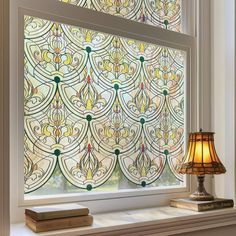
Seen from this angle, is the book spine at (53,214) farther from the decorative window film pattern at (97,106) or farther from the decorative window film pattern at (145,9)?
the decorative window film pattern at (145,9)

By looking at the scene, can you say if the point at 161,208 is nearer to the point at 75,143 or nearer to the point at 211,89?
the point at 75,143

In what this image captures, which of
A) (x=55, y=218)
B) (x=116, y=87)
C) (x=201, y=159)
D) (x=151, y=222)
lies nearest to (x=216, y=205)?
(x=201, y=159)

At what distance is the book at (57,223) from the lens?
131 centimetres

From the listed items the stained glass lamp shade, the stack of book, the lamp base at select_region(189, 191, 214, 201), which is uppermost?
the stained glass lamp shade

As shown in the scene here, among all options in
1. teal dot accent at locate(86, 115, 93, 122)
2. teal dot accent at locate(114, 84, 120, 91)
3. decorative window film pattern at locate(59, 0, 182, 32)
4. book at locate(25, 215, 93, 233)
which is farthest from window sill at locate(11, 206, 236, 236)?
decorative window film pattern at locate(59, 0, 182, 32)

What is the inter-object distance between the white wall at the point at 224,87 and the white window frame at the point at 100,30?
12 centimetres

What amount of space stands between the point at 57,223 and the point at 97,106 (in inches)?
22.5

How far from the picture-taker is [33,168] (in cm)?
151

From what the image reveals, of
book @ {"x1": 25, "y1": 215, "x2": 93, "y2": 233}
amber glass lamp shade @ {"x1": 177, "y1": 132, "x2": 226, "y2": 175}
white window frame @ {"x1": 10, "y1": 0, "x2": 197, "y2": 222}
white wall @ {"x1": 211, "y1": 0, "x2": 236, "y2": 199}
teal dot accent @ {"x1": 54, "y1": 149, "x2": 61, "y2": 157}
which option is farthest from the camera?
white wall @ {"x1": 211, "y1": 0, "x2": 236, "y2": 199}

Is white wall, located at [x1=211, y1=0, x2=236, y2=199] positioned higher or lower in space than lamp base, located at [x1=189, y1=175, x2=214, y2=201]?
higher

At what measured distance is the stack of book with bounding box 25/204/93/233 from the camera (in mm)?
1312

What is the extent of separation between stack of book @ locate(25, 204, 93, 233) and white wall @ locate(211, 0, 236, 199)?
90 cm

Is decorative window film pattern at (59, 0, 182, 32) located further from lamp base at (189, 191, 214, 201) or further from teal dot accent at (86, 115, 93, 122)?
lamp base at (189, 191, 214, 201)

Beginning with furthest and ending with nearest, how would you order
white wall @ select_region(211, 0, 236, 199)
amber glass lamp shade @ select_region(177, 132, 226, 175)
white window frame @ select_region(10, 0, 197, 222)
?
white wall @ select_region(211, 0, 236, 199) < amber glass lamp shade @ select_region(177, 132, 226, 175) < white window frame @ select_region(10, 0, 197, 222)
